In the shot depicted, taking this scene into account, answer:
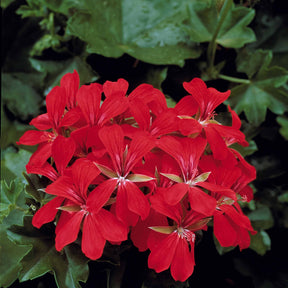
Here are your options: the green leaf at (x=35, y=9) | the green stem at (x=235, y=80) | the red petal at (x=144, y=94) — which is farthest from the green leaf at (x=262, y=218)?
the green leaf at (x=35, y=9)

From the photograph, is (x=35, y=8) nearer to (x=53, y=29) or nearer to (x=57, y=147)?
(x=53, y=29)

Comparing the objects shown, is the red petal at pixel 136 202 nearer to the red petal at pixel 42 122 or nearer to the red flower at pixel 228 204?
the red flower at pixel 228 204

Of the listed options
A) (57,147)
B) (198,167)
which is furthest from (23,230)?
(198,167)

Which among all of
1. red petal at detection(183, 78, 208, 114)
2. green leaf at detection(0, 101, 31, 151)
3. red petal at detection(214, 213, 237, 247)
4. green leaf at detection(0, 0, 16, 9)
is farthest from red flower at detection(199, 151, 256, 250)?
→ green leaf at detection(0, 0, 16, 9)

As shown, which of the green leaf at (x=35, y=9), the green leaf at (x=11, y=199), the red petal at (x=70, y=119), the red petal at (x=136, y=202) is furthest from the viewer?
the green leaf at (x=35, y=9)

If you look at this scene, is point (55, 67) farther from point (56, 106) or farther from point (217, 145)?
point (217, 145)

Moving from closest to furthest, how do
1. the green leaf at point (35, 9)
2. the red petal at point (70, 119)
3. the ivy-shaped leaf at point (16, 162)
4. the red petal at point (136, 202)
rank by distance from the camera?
the red petal at point (136, 202) → the red petal at point (70, 119) → the ivy-shaped leaf at point (16, 162) → the green leaf at point (35, 9)
